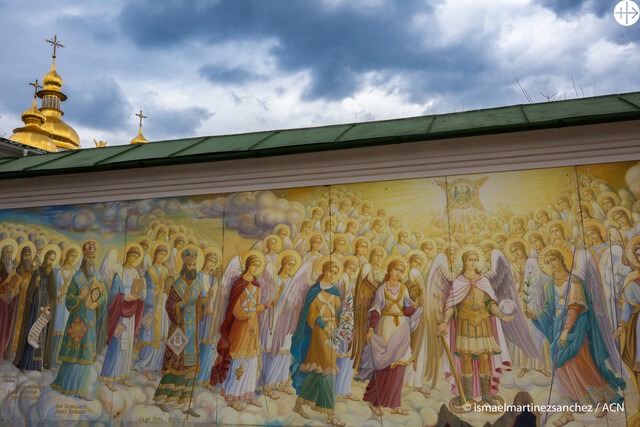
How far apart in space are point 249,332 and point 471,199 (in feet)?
12.3

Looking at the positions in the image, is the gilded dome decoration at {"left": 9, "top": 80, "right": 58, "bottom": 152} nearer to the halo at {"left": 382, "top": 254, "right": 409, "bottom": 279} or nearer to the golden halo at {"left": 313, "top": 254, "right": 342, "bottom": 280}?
the golden halo at {"left": 313, "top": 254, "right": 342, "bottom": 280}

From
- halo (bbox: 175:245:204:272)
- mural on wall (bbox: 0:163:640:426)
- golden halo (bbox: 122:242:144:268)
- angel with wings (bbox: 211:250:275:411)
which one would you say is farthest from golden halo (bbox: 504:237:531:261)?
golden halo (bbox: 122:242:144:268)

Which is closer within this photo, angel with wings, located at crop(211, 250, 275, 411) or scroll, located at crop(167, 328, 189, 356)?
angel with wings, located at crop(211, 250, 275, 411)

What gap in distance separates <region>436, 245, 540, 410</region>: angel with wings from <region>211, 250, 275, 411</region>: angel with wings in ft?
8.72

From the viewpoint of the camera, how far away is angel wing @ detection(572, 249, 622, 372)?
724 centimetres

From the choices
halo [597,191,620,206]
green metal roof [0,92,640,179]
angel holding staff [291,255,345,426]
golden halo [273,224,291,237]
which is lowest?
angel holding staff [291,255,345,426]

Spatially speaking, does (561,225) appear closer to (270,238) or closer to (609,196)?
(609,196)

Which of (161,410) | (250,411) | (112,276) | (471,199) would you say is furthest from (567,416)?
(112,276)

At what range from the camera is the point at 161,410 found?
863 cm

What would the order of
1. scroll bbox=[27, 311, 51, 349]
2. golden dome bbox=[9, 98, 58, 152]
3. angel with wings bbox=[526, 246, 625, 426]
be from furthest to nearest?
golden dome bbox=[9, 98, 58, 152] < scroll bbox=[27, 311, 51, 349] < angel with wings bbox=[526, 246, 625, 426]

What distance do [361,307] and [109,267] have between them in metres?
Answer: 4.22

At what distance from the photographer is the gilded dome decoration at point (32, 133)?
29.1m

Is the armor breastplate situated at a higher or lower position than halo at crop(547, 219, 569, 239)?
lower

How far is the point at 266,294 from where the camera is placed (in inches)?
340
